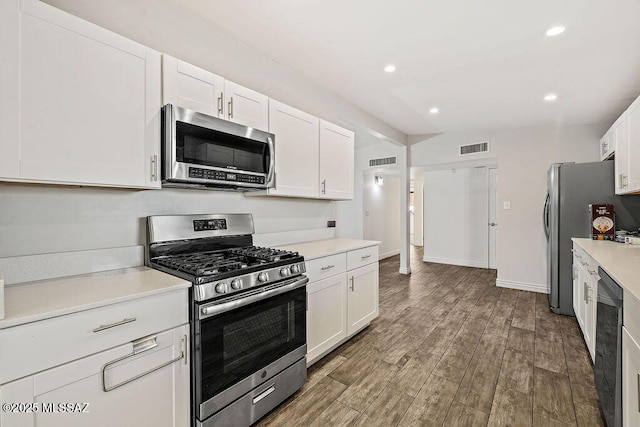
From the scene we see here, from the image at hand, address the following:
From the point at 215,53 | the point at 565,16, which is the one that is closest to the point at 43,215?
the point at 215,53

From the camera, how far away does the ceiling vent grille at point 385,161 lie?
6047mm

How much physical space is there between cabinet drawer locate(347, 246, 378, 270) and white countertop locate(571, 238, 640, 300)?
1.67 meters

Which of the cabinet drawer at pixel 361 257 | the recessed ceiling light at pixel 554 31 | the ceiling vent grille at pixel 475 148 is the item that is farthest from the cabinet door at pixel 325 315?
the ceiling vent grille at pixel 475 148

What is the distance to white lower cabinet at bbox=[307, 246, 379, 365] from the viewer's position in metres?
2.25

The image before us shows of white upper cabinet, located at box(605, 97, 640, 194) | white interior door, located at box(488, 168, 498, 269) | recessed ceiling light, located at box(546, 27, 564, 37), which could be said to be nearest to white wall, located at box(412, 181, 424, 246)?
white interior door, located at box(488, 168, 498, 269)

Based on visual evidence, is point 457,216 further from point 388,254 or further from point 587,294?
point 587,294

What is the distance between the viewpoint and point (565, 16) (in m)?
2.01

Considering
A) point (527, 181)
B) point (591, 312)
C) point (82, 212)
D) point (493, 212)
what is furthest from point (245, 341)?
point (493, 212)

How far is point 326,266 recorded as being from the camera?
2369 mm

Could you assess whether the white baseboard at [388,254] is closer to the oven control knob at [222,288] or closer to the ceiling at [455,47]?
the ceiling at [455,47]

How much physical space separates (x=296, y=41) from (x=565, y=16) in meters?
1.90

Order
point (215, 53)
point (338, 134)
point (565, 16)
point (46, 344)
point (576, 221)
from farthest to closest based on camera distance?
point (576, 221) → point (338, 134) → point (215, 53) → point (565, 16) → point (46, 344)

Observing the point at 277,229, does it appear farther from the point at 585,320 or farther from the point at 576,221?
the point at 576,221

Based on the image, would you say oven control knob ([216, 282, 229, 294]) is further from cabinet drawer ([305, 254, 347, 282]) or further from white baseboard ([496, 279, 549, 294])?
white baseboard ([496, 279, 549, 294])
